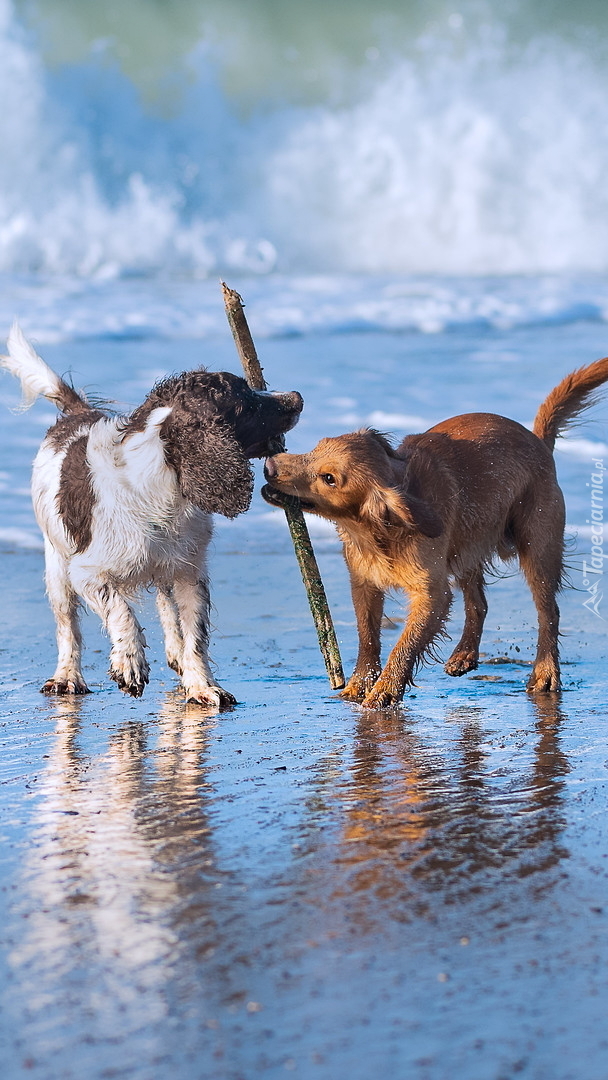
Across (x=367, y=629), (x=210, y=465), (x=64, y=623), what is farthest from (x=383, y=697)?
(x=64, y=623)

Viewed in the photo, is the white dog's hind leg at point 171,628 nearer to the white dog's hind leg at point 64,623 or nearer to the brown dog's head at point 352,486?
the white dog's hind leg at point 64,623

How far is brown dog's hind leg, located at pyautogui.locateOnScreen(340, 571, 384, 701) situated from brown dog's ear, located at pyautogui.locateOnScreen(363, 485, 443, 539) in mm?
536

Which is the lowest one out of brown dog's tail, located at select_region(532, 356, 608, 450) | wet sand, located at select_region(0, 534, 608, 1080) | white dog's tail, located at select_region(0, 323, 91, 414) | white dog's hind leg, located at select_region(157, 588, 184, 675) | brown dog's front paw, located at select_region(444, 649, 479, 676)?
wet sand, located at select_region(0, 534, 608, 1080)

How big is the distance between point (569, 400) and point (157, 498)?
2.43m

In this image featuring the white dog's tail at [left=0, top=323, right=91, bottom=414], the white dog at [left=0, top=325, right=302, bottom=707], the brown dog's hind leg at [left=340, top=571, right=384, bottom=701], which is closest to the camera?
the white dog at [left=0, top=325, right=302, bottom=707]

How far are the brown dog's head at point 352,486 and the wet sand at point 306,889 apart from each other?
0.86 m

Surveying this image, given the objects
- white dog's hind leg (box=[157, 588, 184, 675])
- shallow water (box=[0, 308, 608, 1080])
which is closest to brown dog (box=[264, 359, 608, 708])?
shallow water (box=[0, 308, 608, 1080])

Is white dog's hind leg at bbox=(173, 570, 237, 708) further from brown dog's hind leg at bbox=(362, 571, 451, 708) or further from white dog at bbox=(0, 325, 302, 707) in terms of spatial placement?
brown dog's hind leg at bbox=(362, 571, 451, 708)

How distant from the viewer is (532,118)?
25.7 m

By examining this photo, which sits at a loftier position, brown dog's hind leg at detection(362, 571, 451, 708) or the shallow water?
brown dog's hind leg at detection(362, 571, 451, 708)

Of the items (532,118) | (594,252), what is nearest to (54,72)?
(532,118)

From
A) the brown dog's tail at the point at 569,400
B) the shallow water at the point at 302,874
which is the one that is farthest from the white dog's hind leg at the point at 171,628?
the brown dog's tail at the point at 569,400

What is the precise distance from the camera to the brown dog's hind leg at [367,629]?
19.2 ft

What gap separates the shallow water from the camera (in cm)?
235
